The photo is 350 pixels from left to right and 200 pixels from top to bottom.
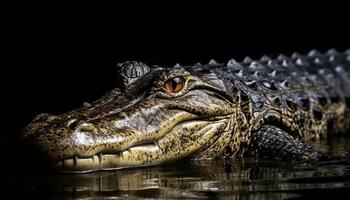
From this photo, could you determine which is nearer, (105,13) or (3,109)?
(3,109)

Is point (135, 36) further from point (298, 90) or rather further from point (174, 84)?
point (174, 84)

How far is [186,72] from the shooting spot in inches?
192

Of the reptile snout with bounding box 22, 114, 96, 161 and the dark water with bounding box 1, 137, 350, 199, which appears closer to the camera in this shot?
the dark water with bounding box 1, 137, 350, 199

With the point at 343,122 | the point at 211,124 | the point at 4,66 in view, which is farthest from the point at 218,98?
the point at 4,66

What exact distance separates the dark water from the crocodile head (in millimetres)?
106

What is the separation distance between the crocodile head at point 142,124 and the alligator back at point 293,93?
26 centimetres

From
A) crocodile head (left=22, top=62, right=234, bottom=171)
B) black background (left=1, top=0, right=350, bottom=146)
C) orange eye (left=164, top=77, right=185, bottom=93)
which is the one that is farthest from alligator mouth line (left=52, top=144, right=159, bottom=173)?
black background (left=1, top=0, right=350, bottom=146)

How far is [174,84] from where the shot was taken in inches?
187

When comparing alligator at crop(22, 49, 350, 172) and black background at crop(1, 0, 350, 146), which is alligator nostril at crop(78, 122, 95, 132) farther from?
black background at crop(1, 0, 350, 146)

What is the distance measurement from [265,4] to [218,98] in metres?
6.55

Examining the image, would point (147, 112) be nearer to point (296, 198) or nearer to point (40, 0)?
point (296, 198)

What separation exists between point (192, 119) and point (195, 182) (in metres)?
1.21

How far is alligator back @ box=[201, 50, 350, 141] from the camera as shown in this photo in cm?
522

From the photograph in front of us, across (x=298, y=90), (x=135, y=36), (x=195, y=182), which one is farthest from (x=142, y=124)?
(x=135, y=36)
